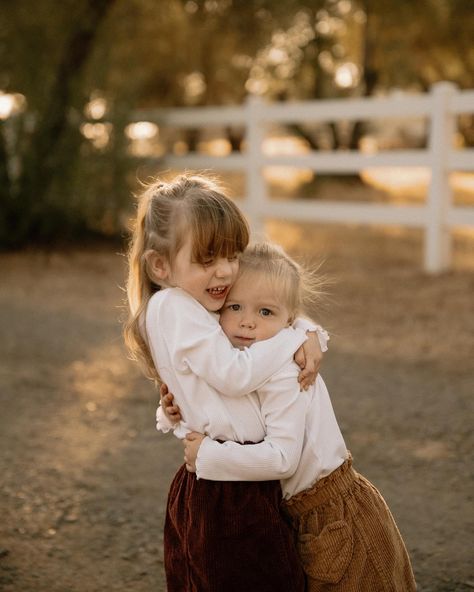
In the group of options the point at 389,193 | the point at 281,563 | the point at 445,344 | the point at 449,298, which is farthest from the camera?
the point at 389,193

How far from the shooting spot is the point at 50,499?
3410 mm

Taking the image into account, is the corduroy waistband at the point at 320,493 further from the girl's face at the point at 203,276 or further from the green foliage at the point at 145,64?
the green foliage at the point at 145,64

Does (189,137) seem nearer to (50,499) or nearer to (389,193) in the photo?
(389,193)

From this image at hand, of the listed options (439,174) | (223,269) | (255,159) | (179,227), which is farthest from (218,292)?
(255,159)

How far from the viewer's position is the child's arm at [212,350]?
80.3 inches

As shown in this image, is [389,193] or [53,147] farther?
[389,193]

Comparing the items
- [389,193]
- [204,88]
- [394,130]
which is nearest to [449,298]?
[389,193]

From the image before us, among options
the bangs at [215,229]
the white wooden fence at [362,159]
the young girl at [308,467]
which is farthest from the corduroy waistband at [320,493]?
the white wooden fence at [362,159]

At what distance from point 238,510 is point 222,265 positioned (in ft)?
1.96

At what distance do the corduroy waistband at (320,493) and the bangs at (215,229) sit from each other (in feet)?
2.02

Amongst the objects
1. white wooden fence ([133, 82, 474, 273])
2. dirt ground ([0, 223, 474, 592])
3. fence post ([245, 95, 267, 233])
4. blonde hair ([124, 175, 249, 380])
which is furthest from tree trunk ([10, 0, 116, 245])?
blonde hair ([124, 175, 249, 380])

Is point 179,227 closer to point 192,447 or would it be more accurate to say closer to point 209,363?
point 209,363

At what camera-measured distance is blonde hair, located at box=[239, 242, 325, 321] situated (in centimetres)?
220

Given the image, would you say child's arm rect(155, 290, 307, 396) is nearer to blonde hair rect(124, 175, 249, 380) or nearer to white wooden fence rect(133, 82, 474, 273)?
blonde hair rect(124, 175, 249, 380)
